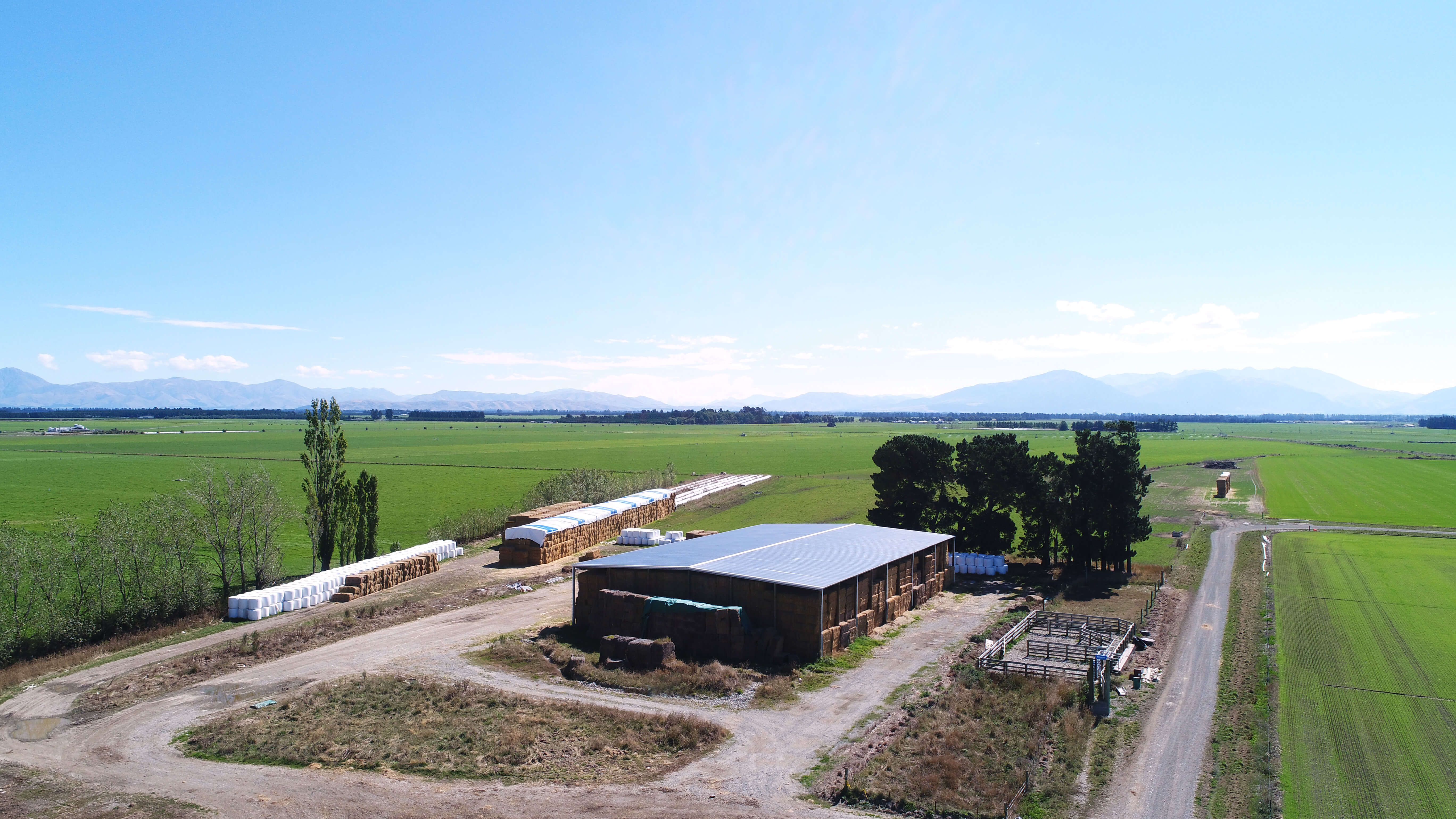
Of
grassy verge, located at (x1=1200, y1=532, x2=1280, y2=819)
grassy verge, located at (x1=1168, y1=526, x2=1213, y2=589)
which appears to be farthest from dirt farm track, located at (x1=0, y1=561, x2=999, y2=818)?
grassy verge, located at (x1=1168, y1=526, x2=1213, y2=589)

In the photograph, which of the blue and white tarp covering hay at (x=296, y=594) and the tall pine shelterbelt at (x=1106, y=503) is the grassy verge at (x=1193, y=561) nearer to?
the tall pine shelterbelt at (x=1106, y=503)

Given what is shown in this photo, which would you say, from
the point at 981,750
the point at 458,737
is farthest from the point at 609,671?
the point at 981,750

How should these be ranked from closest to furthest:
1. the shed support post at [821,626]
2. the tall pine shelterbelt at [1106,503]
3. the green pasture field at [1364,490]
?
the shed support post at [821,626] < the tall pine shelterbelt at [1106,503] < the green pasture field at [1364,490]

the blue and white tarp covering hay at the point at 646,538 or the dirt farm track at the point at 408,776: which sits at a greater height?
the blue and white tarp covering hay at the point at 646,538

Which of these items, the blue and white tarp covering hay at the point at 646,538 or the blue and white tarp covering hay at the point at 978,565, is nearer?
the blue and white tarp covering hay at the point at 978,565

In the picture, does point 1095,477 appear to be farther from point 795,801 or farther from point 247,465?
point 247,465

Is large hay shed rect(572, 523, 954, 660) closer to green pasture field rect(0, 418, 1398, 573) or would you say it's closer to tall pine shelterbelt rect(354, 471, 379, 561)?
tall pine shelterbelt rect(354, 471, 379, 561)

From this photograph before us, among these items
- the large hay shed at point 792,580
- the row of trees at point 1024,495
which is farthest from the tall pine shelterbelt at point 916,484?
the large hay shed at point 792,580
